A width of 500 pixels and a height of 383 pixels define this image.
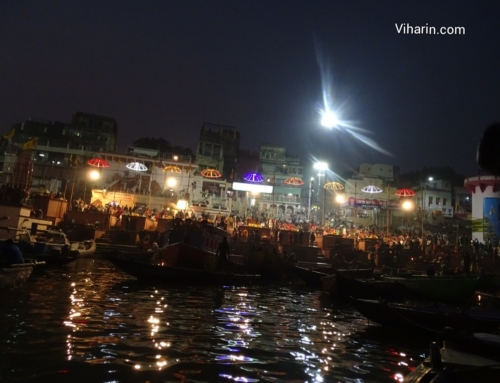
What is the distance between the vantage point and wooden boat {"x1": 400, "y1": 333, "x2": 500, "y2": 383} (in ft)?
15.0

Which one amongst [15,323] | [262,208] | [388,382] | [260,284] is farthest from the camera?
[262,208]

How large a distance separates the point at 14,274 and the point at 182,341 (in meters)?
8.91

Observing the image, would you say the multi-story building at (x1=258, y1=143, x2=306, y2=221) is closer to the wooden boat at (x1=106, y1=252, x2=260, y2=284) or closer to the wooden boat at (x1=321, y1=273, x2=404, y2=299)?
the wooden boat at (x1=106, y1=252, x2=260, y2=284)

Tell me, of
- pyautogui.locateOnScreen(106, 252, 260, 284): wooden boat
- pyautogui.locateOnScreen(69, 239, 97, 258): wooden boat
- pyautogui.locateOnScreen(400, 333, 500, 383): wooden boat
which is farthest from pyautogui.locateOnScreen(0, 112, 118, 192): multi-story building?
pyautogui.locateOnScreen(400, 333, 500, 383): wooden boat

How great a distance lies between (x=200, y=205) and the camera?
1849 inches

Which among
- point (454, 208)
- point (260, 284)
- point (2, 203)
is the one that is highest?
point (454, 208)

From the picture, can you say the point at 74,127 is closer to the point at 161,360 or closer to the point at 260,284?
the point at 260,284

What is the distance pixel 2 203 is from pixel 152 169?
2472 centimetres

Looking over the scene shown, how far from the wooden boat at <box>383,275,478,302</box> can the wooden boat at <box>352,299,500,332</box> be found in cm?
647

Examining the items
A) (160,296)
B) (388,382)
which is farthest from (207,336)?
(160,296)

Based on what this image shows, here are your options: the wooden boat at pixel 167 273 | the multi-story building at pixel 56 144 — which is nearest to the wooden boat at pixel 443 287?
the wooden boat at pixel 167 273

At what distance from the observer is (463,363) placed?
545cm

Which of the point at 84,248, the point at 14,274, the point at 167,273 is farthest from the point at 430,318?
the point at 84,248

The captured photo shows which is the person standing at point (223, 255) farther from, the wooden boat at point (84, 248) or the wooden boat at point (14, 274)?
the wooden boat at point (84, 248)
